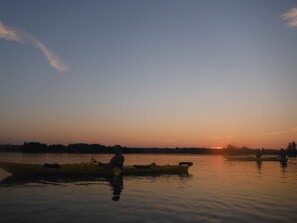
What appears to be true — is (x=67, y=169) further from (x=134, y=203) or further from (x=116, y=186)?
(x=134, y=203)

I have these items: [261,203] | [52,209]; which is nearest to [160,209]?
[52,209]

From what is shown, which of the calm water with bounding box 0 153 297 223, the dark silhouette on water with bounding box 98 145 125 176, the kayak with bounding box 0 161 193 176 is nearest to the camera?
the calm water with bounding box 0 153 297 223

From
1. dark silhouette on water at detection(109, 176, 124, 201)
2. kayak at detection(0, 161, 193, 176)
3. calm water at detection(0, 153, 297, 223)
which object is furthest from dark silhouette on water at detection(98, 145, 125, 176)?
calm water at detection(0, 153, 297, 223)

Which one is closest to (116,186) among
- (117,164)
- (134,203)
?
(117,164)

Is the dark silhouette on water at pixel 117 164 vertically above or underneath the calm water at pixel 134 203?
above

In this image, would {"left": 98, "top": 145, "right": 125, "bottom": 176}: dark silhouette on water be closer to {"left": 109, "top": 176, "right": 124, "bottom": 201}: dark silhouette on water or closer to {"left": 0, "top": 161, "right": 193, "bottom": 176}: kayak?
{"left": 0, "top": 161, "right": 193, "bottom": 176}: kayak

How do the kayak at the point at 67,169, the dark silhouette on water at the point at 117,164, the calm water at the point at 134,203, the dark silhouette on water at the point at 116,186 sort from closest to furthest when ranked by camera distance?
the calm water at the point at 134,203 → the dark silhouette on water at the point at 116,186 → the kayak at the point at 67,169 → the dark silhouette on water at the point at 117,164

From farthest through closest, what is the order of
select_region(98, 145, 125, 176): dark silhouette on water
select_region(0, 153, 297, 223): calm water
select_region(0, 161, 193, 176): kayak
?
select_region(98, 145, 125, 176): dark silhouette on water, select_region(0, 161, 193, 176): kayak, select_region(0, 153, 297, 223): calm water

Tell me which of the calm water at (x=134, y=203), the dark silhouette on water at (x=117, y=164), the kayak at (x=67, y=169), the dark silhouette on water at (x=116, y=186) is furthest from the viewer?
the dark silhouette on water at (x=117, y=164)

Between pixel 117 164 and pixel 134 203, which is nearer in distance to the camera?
pixel 134 203

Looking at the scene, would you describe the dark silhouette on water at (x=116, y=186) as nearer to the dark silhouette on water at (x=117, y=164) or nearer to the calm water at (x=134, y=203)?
the calm water at (x=134, y=203)

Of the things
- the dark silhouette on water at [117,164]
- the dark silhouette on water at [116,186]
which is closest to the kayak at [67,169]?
the dark silhouette on water at [117,164]

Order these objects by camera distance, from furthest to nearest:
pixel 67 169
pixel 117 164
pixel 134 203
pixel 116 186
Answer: pixel 117 164 → pixel 67 169 → pixel 116 186 → pixel 134 203

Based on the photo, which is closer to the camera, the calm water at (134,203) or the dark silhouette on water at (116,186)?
the calm water at (134,203)
